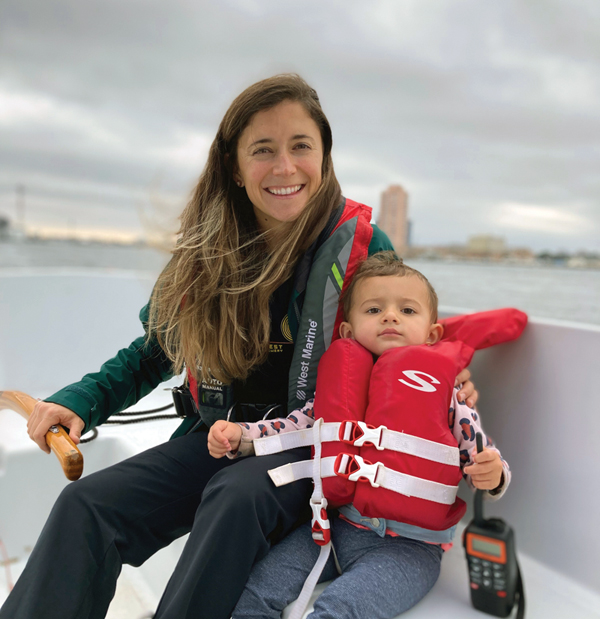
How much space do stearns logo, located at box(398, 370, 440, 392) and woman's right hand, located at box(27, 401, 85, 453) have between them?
778 mm

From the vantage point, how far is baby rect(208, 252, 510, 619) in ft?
3.17

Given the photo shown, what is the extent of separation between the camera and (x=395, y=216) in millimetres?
1789

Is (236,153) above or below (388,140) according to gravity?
below

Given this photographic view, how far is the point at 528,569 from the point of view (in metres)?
1.36

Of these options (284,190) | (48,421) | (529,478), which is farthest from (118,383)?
(529,478)

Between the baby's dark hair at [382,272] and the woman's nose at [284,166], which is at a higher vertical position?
the woman's nose at [284,166]

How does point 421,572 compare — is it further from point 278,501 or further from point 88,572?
Result: point 88,572

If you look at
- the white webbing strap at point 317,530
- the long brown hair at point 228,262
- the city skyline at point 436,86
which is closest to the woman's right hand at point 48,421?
the long brown hair at point 228,262

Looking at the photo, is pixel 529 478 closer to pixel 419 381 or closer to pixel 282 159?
pixel 419 381

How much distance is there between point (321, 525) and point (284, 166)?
86cm

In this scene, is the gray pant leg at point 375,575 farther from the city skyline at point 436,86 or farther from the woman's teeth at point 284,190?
the city skyline at point 436,86

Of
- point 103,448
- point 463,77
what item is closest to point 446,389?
point 103,448

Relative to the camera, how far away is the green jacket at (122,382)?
51.1 inches

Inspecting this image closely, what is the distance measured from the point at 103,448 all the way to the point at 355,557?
124 cm
